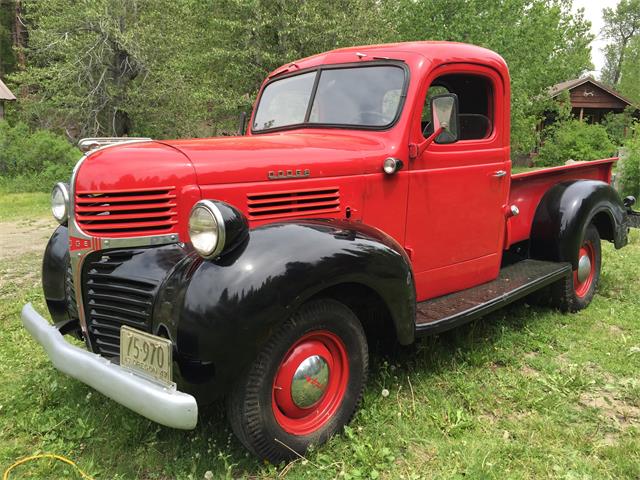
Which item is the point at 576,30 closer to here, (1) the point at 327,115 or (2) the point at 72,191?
(1) the point at 327,115

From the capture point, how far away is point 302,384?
2.46m

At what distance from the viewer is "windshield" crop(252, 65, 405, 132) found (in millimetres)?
3225

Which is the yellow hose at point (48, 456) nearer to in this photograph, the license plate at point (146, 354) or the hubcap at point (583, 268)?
the license plate at point (146, 354)

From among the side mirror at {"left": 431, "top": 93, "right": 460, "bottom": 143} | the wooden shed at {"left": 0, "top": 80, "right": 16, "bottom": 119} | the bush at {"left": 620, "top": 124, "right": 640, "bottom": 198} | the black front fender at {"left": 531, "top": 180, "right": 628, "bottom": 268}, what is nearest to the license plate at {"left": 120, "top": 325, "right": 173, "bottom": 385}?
the side mirror at {"left": 431, "top": 93, "right": 460, "bottom": 143}

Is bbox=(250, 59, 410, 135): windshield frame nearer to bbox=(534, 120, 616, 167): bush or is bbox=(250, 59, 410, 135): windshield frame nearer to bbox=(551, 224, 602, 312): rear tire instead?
bbox=(551, 224, 602, 312): rear tire

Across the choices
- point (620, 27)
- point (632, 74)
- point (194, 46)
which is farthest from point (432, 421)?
point (620, 27)

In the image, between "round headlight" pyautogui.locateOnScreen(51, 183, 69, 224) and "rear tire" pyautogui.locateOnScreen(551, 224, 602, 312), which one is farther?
"rear tire" pyautogui.locateOnScreen(551, 224, 602, 312)

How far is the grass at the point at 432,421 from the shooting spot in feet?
8.05

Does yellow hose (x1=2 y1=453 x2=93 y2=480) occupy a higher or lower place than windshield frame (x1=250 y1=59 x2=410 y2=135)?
lower

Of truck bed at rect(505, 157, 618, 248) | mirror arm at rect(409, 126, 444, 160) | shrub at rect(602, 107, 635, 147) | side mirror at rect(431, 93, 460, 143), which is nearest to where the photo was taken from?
side mirror at rect(431, 93, 460, 143)

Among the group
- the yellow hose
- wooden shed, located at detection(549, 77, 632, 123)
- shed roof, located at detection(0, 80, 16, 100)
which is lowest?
the yellow hose

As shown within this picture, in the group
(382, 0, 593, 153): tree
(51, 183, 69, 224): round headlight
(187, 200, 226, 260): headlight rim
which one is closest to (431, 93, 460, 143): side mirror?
(187, 200, 226, 260): headlight rim

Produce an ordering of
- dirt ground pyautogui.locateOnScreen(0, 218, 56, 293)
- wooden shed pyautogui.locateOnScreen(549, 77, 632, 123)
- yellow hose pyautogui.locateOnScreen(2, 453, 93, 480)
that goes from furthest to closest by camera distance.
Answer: wooden shed pyautogui.locateOnScreen(549, 77, 632, 123) < dirt ground pyautogui.locateOnScreen(0, 218, 56, 293) < yellow hose pyautogui.locateOnScreen(2, 453, 93, 480)

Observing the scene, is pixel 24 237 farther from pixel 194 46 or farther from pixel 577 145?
pixel 577 145
